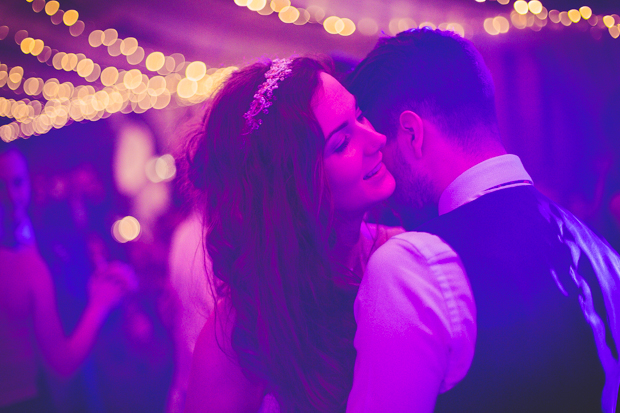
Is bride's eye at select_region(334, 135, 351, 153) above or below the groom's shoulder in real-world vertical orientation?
above

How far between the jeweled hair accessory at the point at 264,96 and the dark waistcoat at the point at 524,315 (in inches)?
27.2

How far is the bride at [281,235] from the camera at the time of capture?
4.27 feet

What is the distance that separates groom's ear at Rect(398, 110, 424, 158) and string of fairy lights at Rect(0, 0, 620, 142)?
70 centimetres

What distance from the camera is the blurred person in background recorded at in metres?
2.26

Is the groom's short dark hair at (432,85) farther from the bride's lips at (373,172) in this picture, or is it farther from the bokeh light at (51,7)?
the bokeh light at (51,7)

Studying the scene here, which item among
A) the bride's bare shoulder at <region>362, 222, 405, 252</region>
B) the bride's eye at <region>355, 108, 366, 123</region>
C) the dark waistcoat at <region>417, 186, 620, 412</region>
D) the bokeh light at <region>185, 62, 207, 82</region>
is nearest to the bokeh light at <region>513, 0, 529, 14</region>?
the bride's bare shoulder at <region>362, 222, 405, 252</region>

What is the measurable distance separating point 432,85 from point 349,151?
33 cm

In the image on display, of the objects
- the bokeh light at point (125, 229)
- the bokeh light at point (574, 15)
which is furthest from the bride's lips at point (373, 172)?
the bokeh light at point (125, 229)

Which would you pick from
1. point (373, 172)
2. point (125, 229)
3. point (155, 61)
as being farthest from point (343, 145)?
point (125, 229)

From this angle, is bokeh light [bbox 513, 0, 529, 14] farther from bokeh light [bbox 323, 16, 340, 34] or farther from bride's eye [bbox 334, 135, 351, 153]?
bride's eye [bbox 334, 135, 351, 153]

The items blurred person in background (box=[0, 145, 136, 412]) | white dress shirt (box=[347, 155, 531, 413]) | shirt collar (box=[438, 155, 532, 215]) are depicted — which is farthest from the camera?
blurred person in background (box=[0, 145, 136, 412])

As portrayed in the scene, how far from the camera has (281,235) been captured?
1377mm

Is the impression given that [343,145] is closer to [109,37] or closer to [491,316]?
[491,316]

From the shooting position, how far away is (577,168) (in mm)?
4910
